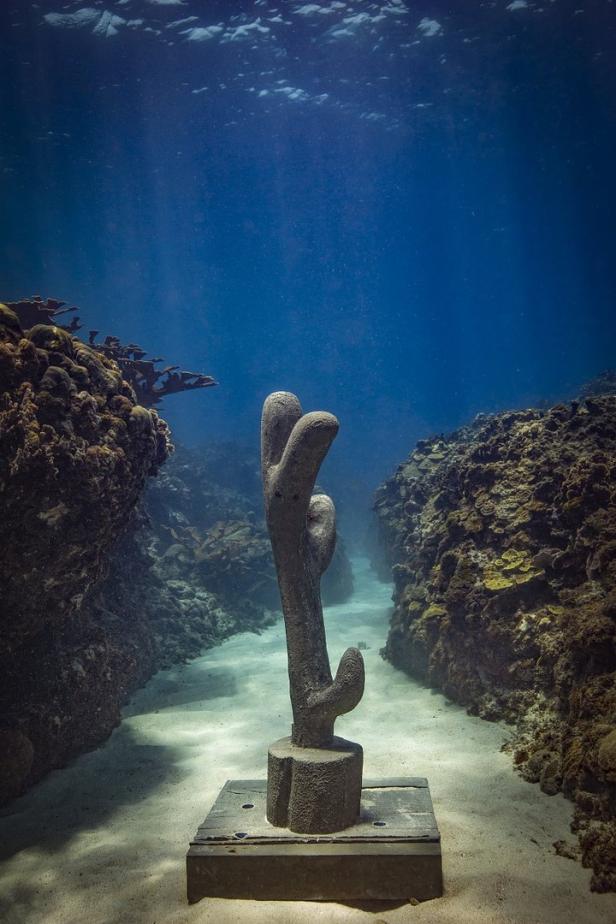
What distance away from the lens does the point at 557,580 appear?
189 inches

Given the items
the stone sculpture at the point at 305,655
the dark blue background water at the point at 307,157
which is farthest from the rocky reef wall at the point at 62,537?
the dark blue background water at the point at 307,157

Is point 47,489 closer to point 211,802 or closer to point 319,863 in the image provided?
point 211,802

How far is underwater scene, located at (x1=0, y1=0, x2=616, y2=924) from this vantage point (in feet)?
9.51

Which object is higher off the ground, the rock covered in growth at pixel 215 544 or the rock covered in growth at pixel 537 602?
the rock covered in growth at pixel 537 602

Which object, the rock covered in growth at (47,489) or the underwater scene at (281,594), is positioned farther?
the rock covered in growth at (47,489)

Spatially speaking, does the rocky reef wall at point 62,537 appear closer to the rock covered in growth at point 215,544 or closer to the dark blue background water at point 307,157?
the rock covered in growth at point 215,544

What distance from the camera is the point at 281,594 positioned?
11.1 ft

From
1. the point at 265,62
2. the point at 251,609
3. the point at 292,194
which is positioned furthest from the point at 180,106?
the point at 251,609

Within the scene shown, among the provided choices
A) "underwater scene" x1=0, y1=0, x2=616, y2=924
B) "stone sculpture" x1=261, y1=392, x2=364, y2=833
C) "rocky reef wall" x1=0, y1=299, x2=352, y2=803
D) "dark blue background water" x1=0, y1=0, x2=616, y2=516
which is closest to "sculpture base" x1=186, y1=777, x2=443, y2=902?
"underwater scene" x1=0, y1=0, x2=616, y2=924

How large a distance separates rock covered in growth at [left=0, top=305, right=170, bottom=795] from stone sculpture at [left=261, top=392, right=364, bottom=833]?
6.63 feet

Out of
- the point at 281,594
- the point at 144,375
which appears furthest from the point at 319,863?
the point at 144,375

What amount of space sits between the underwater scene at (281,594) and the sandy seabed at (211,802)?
25 mm

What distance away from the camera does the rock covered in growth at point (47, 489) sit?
158 inches

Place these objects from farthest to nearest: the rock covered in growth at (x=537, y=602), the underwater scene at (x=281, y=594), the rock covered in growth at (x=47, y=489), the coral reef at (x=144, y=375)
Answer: the coral reef at (x=144, y=375), the rock covered in growth at (x=47, y=489), the rock covered in growth at (x=537, y=602), the underwater scene at (x=281, y=594)
